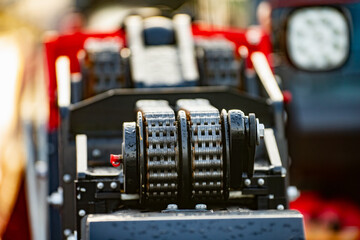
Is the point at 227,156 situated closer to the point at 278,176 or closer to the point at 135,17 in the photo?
the point at 278,176

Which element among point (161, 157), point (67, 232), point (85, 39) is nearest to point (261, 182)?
point (161, 157)

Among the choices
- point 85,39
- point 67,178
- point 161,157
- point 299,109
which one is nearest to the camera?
point 161,157

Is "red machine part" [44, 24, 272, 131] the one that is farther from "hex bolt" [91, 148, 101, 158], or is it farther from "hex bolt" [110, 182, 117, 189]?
"hex bolt" [110, 182, 117, 189]

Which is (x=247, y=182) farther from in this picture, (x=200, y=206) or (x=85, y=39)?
(x=85, y=39)

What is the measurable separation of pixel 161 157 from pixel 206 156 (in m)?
0.16

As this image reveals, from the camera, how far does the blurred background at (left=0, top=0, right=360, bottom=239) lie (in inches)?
167

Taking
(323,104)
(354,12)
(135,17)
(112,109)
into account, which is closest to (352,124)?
(323,104)

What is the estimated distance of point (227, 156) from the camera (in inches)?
109

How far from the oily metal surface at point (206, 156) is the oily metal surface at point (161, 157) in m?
0.06

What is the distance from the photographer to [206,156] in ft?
9.07

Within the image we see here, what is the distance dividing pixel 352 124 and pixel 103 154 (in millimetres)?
3353

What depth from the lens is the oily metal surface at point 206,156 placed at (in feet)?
9.04

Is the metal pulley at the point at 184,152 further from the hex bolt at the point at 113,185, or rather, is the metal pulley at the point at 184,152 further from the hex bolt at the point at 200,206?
the hex bolt at the point at 113,185

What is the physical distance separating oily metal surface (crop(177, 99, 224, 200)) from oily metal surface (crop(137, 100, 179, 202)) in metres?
0.06
